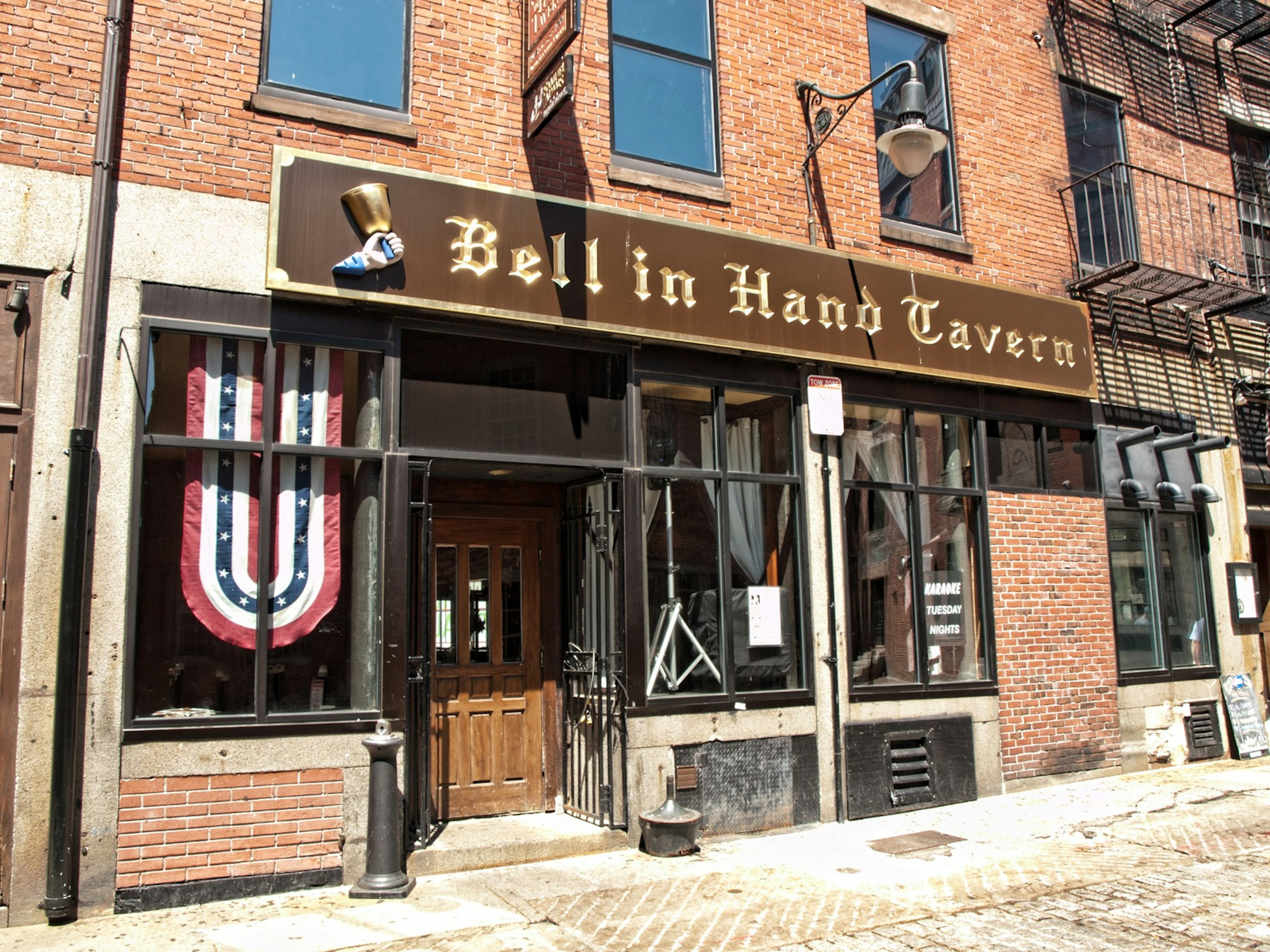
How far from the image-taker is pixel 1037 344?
10117mm

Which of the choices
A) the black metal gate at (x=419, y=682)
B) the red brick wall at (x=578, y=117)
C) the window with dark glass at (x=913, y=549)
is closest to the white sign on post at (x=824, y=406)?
the window with dark glass at (x=913, y=549)

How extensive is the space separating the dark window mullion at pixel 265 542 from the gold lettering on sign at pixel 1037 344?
7274mm

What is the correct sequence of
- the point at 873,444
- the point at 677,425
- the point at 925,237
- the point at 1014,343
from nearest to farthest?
the point at 677,425
the point at 873,444
the point at 925,237
the point at 1014,343

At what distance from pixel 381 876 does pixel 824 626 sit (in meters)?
4.13

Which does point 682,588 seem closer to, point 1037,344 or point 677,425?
point 677,425

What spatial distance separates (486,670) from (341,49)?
191 inches

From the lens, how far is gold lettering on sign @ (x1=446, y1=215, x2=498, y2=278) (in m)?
7.07

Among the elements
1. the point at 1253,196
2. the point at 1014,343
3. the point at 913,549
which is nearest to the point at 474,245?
the point at 913,549

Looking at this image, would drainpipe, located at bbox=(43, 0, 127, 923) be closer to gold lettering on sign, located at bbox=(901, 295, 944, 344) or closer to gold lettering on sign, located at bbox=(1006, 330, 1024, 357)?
gold lettering on sign, located at bbox=(901, 295, 944, 344)

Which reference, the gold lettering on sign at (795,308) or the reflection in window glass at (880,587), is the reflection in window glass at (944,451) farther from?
the gold lettering on sign at (795,308)

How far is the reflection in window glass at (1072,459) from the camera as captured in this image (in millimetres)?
10258

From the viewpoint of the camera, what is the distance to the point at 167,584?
20.6 feet

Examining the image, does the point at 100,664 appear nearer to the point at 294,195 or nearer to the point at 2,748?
the point at 2,748

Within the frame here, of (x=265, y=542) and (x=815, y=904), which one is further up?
(x=265, y=542)
